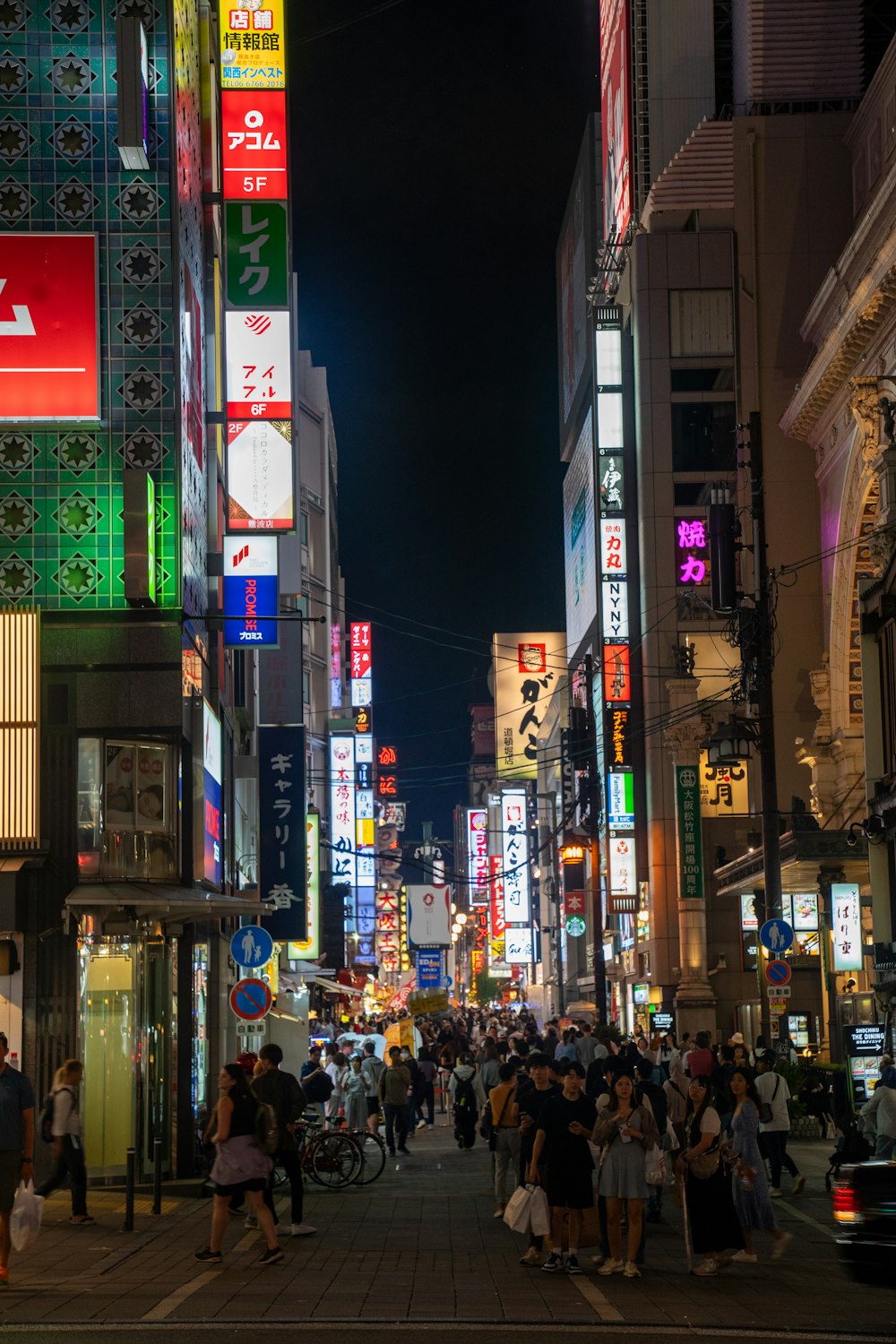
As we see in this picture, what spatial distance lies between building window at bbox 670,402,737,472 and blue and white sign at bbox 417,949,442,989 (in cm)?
2427

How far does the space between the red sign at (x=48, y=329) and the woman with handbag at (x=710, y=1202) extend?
494 inches

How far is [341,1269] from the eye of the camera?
1491 cm

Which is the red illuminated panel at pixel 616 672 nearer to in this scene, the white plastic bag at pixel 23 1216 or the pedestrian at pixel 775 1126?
the pedestrian at pixel 775 1126

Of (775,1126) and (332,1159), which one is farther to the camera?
(332,1159)

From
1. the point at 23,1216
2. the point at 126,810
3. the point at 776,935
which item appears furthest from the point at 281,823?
the point at 23,1216

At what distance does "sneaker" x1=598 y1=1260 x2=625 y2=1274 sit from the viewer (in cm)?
1484

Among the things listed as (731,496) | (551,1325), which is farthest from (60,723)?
(731,496)

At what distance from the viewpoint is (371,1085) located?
29719mm

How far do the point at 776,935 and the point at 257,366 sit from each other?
11.5m

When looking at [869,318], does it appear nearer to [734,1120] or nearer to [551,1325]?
[734,1120]

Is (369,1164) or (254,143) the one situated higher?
(254,143)

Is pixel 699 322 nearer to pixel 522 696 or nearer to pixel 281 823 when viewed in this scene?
pixel 281 823

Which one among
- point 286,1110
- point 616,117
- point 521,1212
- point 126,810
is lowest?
point 521,1212

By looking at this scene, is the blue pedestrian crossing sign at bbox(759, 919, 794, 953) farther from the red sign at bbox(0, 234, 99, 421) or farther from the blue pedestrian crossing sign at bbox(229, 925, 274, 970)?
the red sign at bbox(0, 234, 99, 421)
